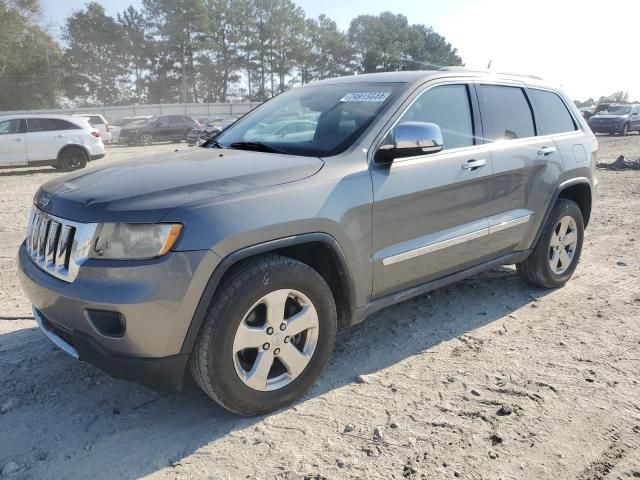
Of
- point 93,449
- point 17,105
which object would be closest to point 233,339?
point 93,449

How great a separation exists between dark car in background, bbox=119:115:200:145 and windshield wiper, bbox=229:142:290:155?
25.5 metres

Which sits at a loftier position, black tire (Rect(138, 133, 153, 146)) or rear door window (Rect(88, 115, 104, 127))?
rear door window (Rect(88, 115, 104, 127))

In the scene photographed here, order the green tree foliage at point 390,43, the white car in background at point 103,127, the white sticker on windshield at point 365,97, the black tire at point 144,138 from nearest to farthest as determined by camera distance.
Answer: the white sticker on windshield at point 365,97, the white car in background at point 103,127, the black tire at point 144,138, the green tree foliage at point 390,43

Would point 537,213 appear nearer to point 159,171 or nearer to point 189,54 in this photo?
point 159,171

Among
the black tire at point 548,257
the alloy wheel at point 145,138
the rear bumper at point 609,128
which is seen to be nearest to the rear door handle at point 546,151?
the black tire at point 548,257

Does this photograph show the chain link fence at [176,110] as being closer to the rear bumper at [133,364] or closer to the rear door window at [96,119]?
the rear door window at [96,119]

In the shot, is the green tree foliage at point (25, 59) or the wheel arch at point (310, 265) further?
the green tree foliage at point (25, 59)

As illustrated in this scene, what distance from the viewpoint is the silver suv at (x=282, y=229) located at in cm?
242

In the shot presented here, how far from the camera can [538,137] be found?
14.2 ft

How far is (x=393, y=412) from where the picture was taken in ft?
9.36

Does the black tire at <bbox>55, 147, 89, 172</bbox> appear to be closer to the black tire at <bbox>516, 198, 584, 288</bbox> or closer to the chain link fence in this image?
the black tire at <bbox>516, 198, 584, 288</bbox>

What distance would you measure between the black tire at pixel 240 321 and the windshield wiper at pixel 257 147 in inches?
34.1

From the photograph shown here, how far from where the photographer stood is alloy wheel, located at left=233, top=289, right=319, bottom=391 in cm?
268

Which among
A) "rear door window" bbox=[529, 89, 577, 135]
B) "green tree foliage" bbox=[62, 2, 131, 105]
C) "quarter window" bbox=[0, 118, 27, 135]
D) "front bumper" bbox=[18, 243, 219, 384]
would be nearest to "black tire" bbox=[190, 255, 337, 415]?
"front bumper" bbox=[18, 243, 219, 384]
